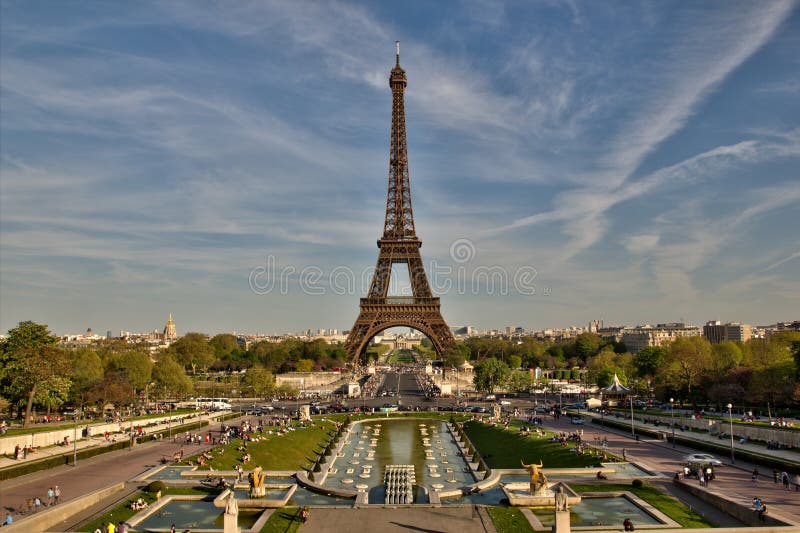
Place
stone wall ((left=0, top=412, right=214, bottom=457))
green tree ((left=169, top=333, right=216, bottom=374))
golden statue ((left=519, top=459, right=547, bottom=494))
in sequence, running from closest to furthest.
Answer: golden statue ((left=519, top=459, right=547, bottom=494)), stone wall ((left=0, top=412, right=214, bottom=457)), green tree ((left=169, top=333, right=216, bottom=374))

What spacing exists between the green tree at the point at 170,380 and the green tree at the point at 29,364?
971 inches

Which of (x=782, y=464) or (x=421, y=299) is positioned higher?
(x=421, y=299)

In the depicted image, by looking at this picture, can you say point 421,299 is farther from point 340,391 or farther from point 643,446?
point 643,446

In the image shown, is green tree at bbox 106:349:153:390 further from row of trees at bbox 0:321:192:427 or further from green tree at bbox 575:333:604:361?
green tree at bbox 575:333:604:361

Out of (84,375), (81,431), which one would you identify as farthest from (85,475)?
(84,375)

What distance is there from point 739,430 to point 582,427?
13.9 meters

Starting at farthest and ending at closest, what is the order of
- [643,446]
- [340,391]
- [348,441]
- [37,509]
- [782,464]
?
[340,391], [348,441], [643,446], [782,464], [37,509]

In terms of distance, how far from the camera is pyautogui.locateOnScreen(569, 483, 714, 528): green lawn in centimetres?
2556

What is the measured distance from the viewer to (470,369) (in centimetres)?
11344

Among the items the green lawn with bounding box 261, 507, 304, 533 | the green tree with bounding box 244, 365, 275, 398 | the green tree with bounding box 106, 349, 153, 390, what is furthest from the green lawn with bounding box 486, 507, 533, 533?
the green tree with bounding box 244, 365, 275, 398

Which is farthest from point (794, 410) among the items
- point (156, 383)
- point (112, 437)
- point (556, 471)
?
point (156, 383)

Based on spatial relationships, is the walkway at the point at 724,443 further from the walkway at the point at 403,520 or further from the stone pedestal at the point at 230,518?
the stone pedestal at the point at 230,518

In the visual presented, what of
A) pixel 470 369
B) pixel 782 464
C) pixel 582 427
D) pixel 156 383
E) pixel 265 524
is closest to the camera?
pixel 265 524

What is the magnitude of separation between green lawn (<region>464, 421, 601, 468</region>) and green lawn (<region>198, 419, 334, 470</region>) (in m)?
13.0
